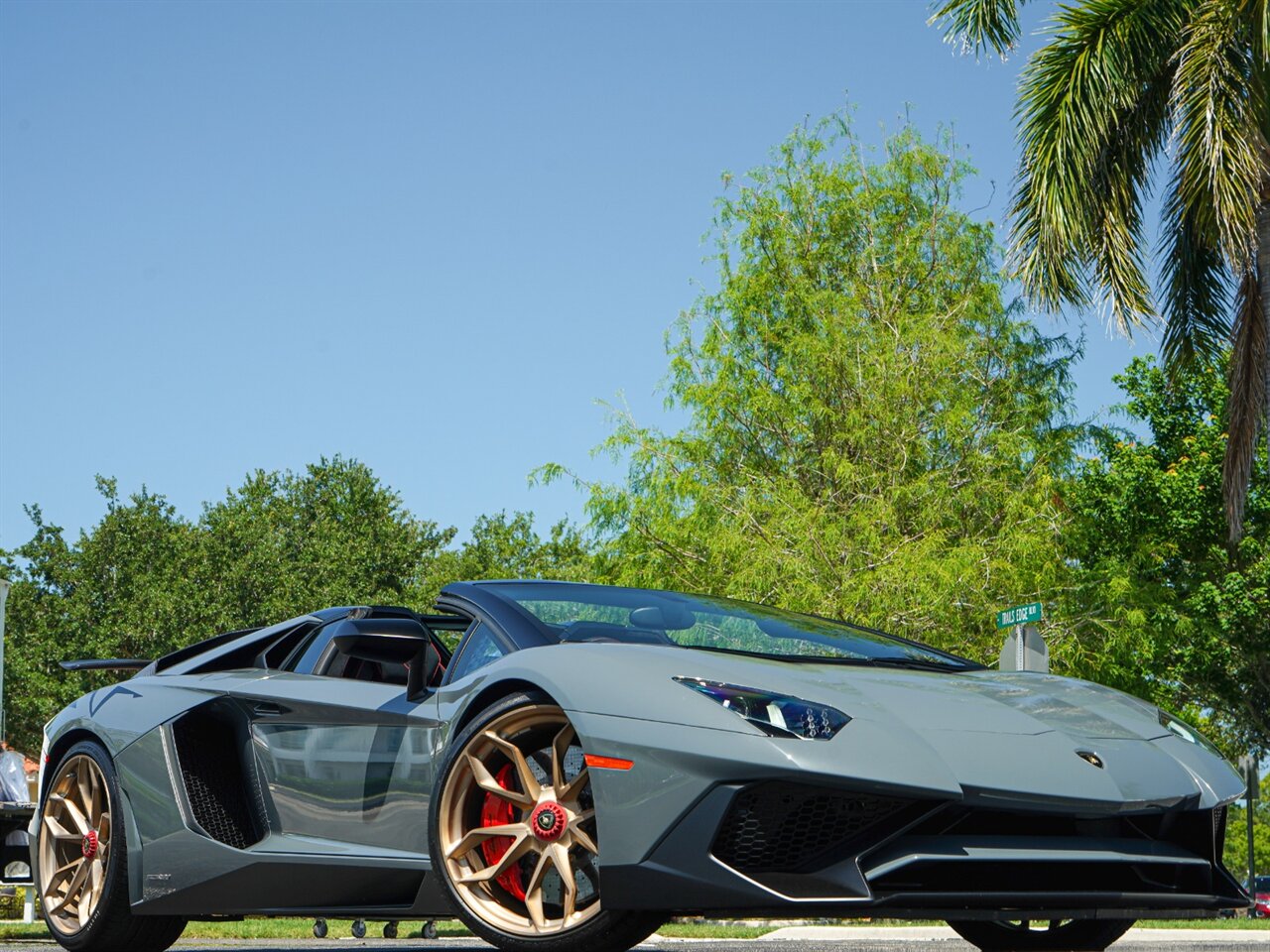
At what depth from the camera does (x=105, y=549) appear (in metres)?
54.2

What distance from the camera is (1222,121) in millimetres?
14797

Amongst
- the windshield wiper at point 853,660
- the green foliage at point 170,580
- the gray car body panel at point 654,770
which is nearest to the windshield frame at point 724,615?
the windshield wiper at point 853,660

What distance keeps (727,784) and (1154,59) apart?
565 inches

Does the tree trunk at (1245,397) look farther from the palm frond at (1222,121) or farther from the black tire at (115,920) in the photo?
the black tire at (115,920)

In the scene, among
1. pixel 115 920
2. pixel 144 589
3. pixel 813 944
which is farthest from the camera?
pixel 144 589

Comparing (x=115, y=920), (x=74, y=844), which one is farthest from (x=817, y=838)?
(x=74, y=844)

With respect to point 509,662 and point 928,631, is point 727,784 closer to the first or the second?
point 509,662

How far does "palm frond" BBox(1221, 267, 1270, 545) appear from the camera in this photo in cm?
1655

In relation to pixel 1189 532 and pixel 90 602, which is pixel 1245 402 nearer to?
pixel 1189 532

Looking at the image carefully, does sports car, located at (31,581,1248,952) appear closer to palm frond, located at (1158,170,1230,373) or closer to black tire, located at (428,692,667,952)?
black tire, located at (428,692,667,952)

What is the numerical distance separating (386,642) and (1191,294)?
15470 mm

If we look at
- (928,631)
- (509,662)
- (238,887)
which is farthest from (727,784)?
(928,631)

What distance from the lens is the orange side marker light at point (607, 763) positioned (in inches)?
157

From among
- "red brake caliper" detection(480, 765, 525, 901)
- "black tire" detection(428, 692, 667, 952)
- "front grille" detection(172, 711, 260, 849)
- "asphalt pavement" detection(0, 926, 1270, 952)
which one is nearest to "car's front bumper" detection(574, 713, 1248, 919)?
"black tire" detection(428, 692, 667, 952)
